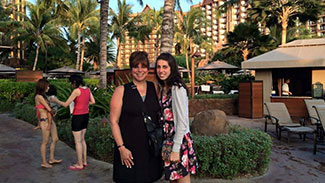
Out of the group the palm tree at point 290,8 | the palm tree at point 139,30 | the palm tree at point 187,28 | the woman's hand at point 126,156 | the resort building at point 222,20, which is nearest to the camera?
the woman's hand at point 126,156

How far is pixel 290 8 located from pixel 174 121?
21389mm

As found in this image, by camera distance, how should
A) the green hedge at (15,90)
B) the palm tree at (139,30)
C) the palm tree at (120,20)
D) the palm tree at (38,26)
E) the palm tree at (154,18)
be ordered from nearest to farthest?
the green hedge at (15,90)
the palm tree at (38,26)
the palm tree at (120,20)
the palm tree at (139,30)
the palm tree at (154,18)

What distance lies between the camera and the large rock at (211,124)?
4.52 metres

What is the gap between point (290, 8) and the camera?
65.8 feet

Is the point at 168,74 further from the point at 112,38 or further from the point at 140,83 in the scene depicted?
the point at 112,38

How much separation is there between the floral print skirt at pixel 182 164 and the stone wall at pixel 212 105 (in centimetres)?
830

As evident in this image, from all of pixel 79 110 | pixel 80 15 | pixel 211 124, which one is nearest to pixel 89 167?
pixel 79 110

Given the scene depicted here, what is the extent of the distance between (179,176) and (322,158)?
418 cm

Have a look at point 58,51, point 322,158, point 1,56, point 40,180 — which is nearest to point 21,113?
point 40,180

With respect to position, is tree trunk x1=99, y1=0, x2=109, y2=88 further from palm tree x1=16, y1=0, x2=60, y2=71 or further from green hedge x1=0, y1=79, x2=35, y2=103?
palm tree x1=16, y1=0, x2=60, y2=71

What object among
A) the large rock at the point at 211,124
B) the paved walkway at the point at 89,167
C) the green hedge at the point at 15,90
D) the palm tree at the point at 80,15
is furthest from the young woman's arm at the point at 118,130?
the palm tree at the point at 80,15

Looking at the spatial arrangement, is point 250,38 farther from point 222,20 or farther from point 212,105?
point 222,20

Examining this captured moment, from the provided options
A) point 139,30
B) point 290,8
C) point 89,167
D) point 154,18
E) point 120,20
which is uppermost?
point 154,18

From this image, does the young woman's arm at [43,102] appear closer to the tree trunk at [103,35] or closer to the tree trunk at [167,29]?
the tree trunk at [167,29]
